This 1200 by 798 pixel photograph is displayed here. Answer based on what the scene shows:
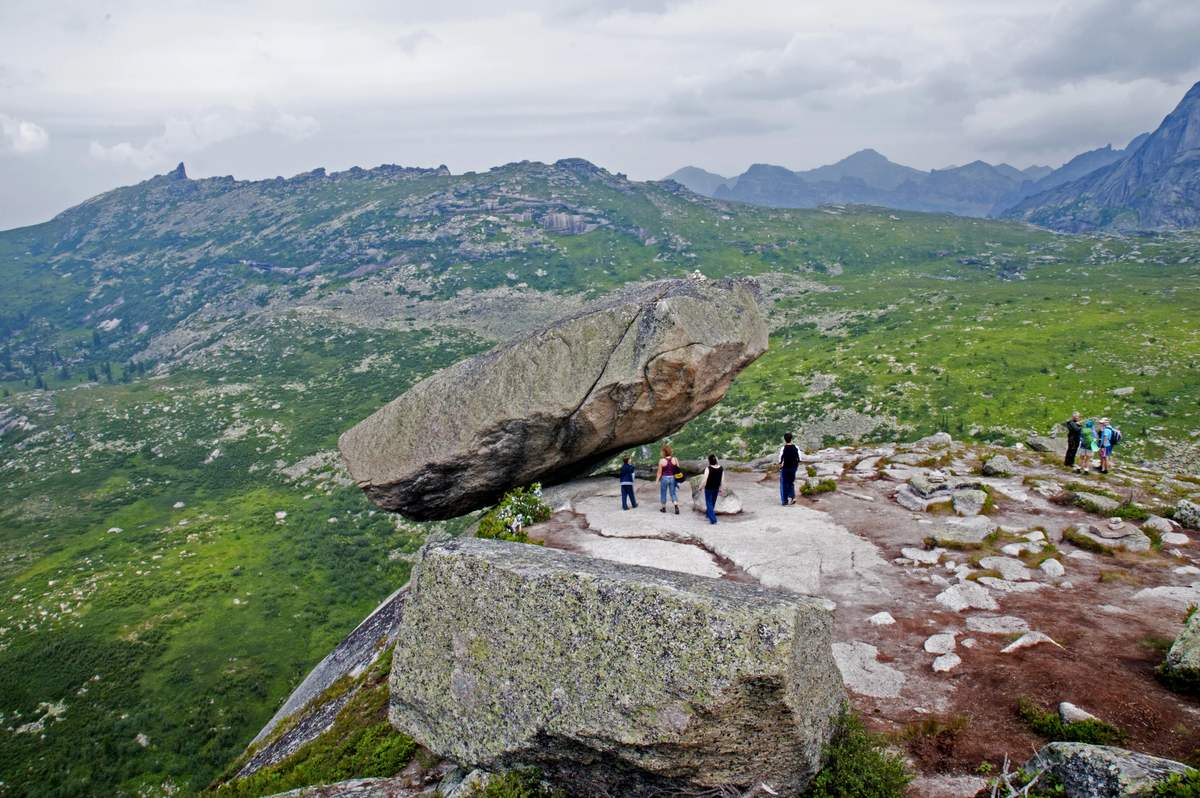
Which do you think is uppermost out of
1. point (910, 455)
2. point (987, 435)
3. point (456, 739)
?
point (456, 739)

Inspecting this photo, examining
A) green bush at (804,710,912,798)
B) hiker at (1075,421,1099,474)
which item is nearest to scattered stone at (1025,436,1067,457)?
hiker at (1075,421,1099,474)

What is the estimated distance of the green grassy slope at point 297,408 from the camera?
35.9 meters

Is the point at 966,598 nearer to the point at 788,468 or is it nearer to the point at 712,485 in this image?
the point at 712,485

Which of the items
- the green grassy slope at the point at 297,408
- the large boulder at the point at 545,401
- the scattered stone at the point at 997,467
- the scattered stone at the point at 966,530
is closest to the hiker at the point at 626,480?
the large boulder at the point at 545,401

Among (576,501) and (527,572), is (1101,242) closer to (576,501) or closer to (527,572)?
(576,501)

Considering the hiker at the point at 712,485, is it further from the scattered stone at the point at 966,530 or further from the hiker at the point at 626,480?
the scattered stone at the point at 966,530

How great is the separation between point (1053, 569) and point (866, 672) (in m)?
7.58

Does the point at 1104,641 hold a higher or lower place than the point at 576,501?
higher

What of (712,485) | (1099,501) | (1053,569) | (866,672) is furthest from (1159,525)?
(712,485)

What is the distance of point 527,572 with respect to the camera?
8.66 metres

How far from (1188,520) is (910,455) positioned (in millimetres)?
11384

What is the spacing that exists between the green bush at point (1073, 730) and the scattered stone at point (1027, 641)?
94.9 inches

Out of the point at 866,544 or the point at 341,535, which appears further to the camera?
the point at 341,535

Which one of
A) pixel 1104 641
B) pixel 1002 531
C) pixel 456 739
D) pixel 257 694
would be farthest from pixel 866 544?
pixel 257 694
